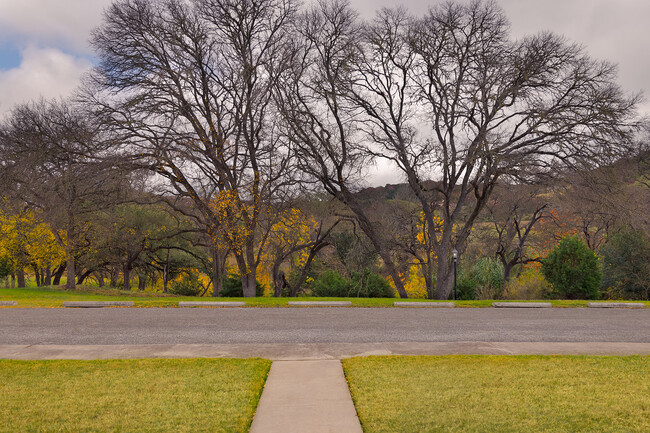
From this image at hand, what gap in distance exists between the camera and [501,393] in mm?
5609

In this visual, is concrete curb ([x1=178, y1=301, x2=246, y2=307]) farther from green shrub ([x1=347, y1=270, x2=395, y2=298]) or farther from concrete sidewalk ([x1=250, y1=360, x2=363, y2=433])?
green shrub ([x1=347, y1=270, x2=395, y2=298])

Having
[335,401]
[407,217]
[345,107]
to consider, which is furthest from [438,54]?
[335,401]

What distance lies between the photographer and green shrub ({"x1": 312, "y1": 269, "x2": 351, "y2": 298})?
25.4m

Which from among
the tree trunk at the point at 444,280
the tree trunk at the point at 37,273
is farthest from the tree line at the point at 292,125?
the tree trunk at the point at 37,273

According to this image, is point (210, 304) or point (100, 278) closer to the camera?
point (210, 304)

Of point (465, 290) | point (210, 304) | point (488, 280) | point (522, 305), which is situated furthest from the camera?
point (488, 280)

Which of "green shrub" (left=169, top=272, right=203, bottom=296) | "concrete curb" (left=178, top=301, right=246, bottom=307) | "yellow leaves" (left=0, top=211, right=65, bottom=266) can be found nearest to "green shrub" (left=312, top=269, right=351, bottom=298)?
"concrete curb" (left=178, top=301, right=246, bottom=307)

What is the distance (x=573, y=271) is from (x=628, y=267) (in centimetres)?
356

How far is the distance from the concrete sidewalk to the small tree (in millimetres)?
18050

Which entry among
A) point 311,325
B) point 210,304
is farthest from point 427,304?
point 210,304

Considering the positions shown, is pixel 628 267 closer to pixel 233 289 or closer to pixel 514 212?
pixel 514 212

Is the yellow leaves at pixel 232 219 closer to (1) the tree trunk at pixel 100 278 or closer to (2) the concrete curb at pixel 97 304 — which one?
(2) the concrete curb at pixel 97 304

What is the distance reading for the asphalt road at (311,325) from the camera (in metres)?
9.59

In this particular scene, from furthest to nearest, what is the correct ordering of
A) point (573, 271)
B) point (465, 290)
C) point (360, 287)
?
point (360, 287)
point (465, 290)
point (573, 271)
